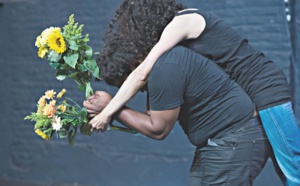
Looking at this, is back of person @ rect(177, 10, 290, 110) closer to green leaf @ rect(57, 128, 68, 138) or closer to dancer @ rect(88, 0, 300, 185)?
dancer @ rect(88, 0, 300, 185)

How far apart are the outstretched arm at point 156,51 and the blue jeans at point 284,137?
A: 20.6 inches

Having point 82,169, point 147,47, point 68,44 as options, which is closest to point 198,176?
point 147,47

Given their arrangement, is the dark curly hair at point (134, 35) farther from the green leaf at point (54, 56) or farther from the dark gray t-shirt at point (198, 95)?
the green leaf at point (54, 56)

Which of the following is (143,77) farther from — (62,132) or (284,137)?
(284,137)

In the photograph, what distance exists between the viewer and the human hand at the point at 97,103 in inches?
109

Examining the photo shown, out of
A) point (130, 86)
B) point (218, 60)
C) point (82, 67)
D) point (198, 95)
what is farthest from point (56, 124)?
point (218, 60)

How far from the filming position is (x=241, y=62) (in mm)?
2729

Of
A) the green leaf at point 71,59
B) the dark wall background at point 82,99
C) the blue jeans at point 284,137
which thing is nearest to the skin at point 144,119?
the green leaf at point 71,59

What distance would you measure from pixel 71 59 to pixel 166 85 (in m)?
0.63

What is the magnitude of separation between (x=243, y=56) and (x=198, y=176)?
2.07 feet

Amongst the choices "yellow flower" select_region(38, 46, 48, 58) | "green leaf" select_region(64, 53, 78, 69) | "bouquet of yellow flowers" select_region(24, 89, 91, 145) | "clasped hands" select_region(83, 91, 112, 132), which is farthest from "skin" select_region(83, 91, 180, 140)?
"yellow flower" select_region(38, 46, 48, 58)

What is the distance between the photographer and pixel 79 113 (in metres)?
2.88

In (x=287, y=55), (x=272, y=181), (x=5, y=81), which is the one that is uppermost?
(x=287, y=55)

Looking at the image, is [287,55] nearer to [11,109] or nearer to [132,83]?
[132,83]
